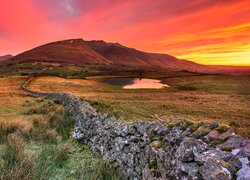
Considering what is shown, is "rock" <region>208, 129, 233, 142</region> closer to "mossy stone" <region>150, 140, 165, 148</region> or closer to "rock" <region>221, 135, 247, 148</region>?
"rock" <region>221, 135, 247, 148</region>

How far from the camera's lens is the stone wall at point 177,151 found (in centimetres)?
409

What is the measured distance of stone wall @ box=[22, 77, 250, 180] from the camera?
4086mm

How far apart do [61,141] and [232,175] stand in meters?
8.70

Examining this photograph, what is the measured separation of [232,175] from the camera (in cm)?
390

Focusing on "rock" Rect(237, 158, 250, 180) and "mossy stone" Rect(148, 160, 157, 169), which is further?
"mossy stone" Rect(148, 160, 157, 169)

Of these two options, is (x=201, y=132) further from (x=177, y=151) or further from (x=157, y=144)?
(x=157, y=144)

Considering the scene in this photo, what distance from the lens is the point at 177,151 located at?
498 cm

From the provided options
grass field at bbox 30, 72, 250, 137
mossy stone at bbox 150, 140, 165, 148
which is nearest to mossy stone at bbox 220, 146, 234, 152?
mossy stone at bbox 150, 140, 165, 148

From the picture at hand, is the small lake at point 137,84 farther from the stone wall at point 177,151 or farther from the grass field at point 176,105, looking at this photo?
the stone wall at point 177,151

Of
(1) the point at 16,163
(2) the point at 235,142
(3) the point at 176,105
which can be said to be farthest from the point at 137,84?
(2) the point at 235,142

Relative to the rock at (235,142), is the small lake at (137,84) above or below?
below

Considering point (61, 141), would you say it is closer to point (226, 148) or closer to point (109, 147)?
point (109, 147)

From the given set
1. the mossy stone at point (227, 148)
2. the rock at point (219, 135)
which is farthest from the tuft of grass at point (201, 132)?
the mossy stone at point (227, 148)

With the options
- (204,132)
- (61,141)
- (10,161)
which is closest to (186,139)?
(204,132)
